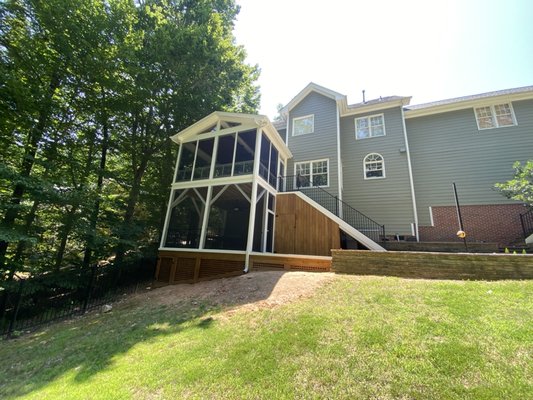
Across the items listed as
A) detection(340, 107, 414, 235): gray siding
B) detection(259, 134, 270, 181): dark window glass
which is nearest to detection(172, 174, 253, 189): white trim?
detection(259, 134, 270, 181): dark window glass

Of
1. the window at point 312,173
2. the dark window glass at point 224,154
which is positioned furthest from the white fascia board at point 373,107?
the dark window glass at point 224,154

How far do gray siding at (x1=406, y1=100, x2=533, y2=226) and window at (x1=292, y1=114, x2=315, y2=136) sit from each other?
18.1 ft

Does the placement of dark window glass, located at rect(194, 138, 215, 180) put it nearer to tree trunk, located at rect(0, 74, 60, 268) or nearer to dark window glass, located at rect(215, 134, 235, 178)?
dark window glass, located at rect(215, 134, 235, 178)

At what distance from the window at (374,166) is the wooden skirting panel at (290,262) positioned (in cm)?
670

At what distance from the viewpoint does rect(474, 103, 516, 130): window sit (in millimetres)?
11156

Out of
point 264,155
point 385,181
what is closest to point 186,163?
point 264,155

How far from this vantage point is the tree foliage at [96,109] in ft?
28.6

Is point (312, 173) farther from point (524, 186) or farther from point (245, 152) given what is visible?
point (524, 186)

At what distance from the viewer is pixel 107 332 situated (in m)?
5.65

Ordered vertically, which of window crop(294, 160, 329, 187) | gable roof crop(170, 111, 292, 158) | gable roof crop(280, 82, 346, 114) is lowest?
window crop(294, 160, 329, 187)

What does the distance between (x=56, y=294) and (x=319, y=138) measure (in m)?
14.5

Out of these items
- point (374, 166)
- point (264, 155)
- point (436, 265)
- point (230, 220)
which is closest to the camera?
point (436, 265)

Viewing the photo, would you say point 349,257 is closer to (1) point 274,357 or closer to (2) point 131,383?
(1) point 274,357

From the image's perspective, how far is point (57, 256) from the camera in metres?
10.4
